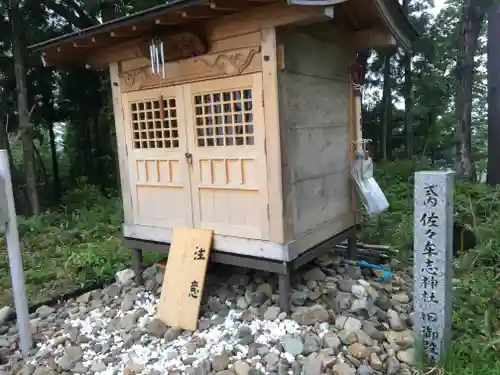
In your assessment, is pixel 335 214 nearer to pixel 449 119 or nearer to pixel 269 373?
pixel 269 373

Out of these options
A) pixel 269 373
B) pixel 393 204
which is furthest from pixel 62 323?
pixel 393 204

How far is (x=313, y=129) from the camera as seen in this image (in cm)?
400

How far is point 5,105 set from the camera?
32.0 ft

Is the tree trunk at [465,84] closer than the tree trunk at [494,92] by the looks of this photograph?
No

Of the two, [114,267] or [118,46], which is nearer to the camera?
[118,46]

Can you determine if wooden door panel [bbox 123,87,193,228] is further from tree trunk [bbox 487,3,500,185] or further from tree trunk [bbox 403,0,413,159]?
tree trunk [bbox 403,0,413,159]

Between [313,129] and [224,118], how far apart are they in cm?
90

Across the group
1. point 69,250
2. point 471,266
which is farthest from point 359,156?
point 69,250

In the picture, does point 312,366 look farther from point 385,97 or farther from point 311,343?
point 385,97

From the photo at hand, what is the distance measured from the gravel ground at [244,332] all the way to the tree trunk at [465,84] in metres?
5.33

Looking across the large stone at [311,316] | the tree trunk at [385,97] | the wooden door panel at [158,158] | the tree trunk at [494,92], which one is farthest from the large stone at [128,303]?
the tree trunk at [385,97]

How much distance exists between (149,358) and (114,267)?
8.34 feet

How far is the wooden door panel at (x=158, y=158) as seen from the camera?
13.8 ft

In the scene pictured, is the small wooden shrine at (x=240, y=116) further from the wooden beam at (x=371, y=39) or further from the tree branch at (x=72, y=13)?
the tree branch at (x=72, y=13)
